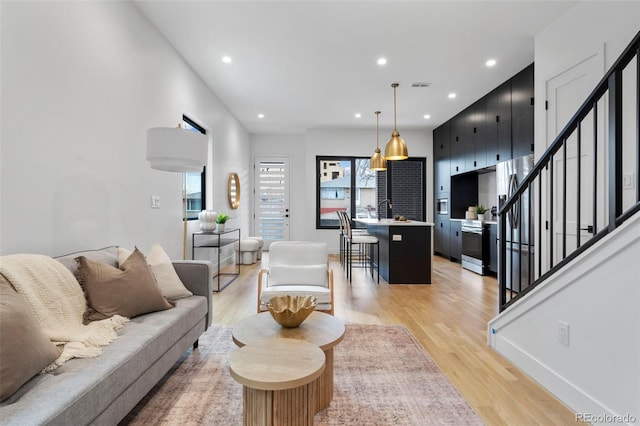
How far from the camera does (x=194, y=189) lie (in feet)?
16.2

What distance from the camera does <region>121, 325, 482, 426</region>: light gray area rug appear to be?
1713mm

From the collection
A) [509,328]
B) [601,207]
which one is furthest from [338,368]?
[601,207]

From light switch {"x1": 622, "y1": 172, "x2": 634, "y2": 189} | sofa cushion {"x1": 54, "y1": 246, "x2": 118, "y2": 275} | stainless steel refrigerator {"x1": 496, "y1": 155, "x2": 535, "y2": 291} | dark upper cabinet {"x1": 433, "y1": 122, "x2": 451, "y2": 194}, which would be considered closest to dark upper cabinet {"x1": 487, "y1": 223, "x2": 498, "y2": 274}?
stainless steel refrigerator {"x1": 496, "y1": 155, "x2": 535, "y2": 291}

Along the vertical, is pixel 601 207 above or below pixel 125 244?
above

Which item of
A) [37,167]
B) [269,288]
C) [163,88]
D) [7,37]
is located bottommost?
[269,288]

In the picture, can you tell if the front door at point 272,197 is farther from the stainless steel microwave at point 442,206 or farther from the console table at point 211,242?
the stainless steel microwave at point 442,206

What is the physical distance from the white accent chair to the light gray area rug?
0.51m

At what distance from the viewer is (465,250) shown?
595 centimetres

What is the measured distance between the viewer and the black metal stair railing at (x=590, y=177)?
5.51 feet

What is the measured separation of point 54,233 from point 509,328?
3.22 m

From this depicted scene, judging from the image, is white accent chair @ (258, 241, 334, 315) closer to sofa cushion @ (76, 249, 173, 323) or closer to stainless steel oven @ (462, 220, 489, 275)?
sofa cushion @ (76, 249, 173, 323)

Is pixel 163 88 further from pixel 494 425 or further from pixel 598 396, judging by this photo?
Result: pixel 598 396

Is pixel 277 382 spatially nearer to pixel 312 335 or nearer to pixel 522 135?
pixel 312 335

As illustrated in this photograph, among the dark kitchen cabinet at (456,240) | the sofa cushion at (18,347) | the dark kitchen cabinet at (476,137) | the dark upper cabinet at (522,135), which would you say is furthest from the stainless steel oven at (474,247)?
the sofa cushion at (18,347)
